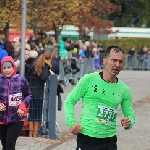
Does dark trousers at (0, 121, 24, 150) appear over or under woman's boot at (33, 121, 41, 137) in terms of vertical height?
over

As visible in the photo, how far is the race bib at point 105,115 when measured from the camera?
633 cm

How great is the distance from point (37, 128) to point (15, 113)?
3.63 metres

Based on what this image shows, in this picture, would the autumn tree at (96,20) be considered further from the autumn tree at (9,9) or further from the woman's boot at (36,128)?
the woman's boot at (36,128)

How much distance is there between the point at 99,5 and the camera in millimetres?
48594

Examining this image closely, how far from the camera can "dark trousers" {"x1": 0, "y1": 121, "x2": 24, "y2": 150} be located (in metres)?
8.43

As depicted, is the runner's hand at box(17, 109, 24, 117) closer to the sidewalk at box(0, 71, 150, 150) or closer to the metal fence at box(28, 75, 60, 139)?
the sidewalk at box(0, 71, 150, 150)

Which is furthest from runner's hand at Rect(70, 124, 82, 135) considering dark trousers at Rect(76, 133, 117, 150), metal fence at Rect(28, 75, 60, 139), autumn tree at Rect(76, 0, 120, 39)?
autumn tree at Rect(76, 0, 120, 39)

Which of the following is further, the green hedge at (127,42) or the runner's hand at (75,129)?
the green hedge at (127,42)

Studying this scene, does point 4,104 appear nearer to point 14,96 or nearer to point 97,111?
point 14,96

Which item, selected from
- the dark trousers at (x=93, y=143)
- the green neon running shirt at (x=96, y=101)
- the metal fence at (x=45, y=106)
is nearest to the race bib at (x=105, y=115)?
the green neon running shirt at (x=96, y=101)

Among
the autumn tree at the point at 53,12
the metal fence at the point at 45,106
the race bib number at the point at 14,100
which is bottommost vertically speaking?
the metal fence at the point at 45,106

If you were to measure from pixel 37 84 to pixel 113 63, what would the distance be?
5931 millimetres

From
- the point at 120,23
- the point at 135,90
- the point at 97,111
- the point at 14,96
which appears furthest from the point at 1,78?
the point at 120,23

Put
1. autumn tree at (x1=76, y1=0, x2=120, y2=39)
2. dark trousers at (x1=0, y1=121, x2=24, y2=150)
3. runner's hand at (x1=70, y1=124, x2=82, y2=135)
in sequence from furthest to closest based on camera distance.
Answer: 1. autumn tree at (x1=76, y1=0, x2=120, y2=39)
2. dark trousers at (x1=0, y1=121, x2=24, y2=150)
3. runner's hand at (x1=70, y1=124, x2=82, y2=135)
